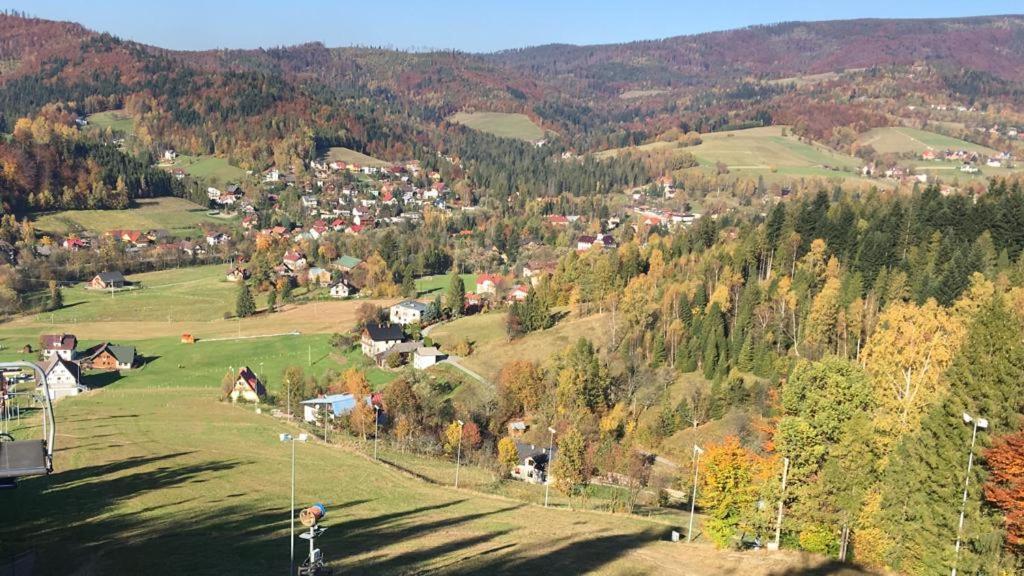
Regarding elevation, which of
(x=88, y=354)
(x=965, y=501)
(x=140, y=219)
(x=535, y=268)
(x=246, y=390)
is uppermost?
(x=965, y=501)

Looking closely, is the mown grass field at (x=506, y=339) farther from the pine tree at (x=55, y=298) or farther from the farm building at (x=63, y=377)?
the pine tree at (x=55, y=298)

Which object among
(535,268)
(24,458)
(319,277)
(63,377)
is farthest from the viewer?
(535,268)

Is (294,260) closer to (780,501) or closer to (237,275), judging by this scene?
(237,275)

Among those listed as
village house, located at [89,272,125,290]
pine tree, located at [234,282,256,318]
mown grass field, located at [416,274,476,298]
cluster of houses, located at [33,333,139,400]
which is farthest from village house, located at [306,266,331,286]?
cluster of houses, located at [33,333,139,400]

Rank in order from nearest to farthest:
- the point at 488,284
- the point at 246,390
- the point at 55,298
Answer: the point at 246,390 < the point at 55,298 < the point at 488,284

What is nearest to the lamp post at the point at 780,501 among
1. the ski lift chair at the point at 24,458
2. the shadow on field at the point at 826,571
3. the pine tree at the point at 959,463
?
the shadow on field at the point at 826,571

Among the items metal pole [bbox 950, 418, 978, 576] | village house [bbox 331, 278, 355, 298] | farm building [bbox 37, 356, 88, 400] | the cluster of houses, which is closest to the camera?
metal pole [bbox 950, 418, 978, 576]

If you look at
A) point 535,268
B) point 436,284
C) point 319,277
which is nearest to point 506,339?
point 436,284

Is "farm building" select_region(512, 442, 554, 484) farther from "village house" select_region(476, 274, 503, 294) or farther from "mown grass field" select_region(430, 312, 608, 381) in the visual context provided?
"village house" select_region(476, 274, 503, 294)
